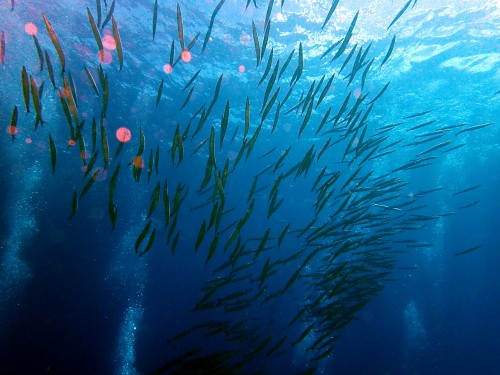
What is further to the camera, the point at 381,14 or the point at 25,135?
the point at 25,135

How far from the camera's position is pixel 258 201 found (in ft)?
95.7

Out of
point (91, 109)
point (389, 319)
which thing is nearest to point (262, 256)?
point (389, 319)

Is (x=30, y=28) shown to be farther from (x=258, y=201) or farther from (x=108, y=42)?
(x=258, y=201)

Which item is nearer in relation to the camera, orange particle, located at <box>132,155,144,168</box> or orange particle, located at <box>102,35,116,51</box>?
orange particle, located at <box>132,155,144,168</box>

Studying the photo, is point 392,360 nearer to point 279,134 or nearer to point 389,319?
point 389,319

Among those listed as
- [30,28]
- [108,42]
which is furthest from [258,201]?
[30,28]

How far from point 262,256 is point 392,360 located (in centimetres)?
1769

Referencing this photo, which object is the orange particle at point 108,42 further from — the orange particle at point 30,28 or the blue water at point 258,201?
the orange particle at point 30,28

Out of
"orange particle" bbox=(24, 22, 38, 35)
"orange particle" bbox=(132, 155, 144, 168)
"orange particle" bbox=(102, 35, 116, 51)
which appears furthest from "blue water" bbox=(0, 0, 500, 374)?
"orange particle" bbox=(102, 35, 116, 51)

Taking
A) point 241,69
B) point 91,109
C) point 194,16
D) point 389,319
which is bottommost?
point 389,319

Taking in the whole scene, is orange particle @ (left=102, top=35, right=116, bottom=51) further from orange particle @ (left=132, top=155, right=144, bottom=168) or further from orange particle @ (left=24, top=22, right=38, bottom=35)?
orange particle @ (left=132, top=155, right=144, bottom=168)

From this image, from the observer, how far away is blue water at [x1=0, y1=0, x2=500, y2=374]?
9844 millimetres

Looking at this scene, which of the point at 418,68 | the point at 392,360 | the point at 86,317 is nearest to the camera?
the point at 418,68

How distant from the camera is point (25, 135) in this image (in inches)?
840
